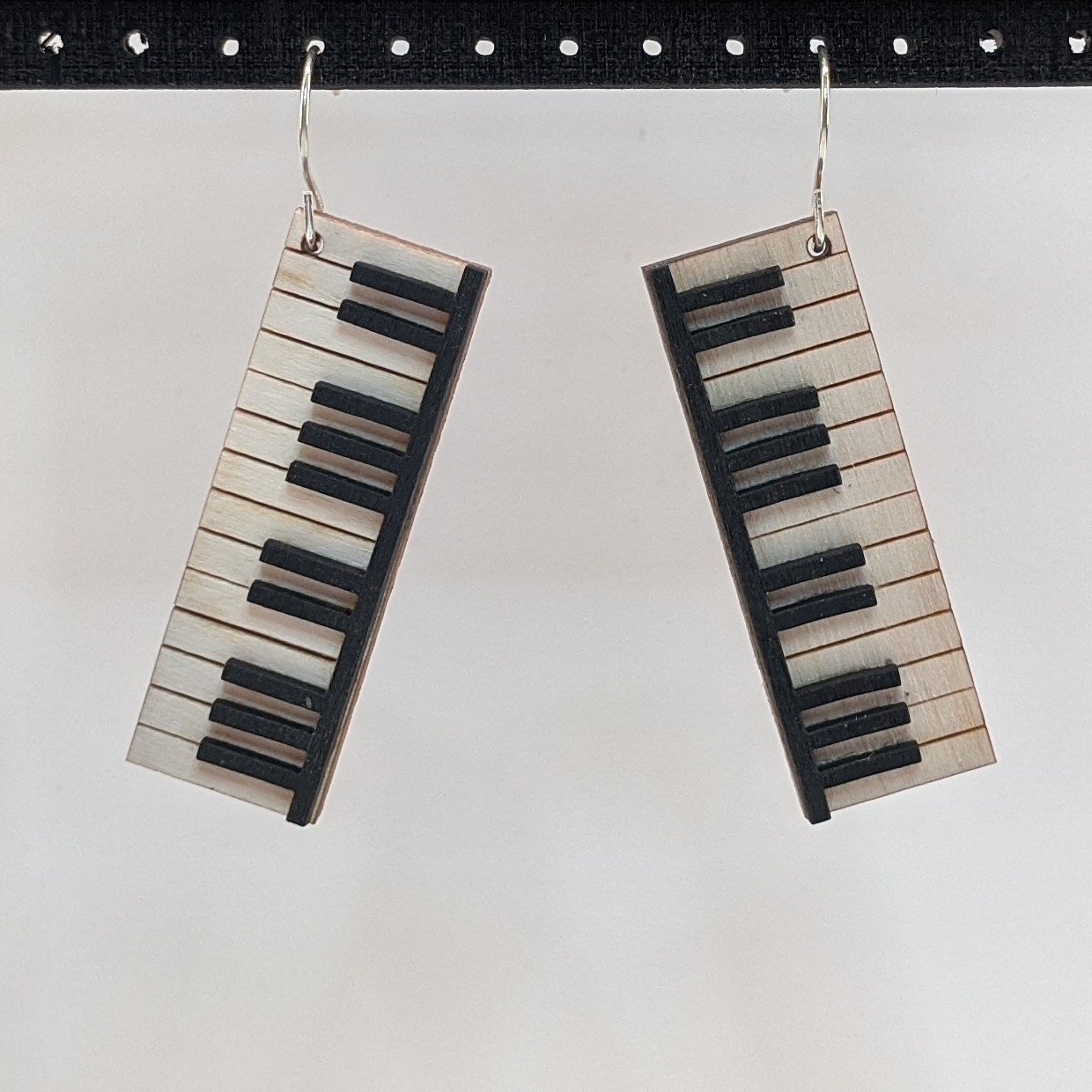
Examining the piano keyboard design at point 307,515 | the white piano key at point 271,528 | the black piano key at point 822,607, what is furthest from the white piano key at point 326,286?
the black piano key at point 822,607

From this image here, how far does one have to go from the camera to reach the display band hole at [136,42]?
2.18 ft

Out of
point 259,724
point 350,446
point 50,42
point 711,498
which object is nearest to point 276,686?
point 259,724

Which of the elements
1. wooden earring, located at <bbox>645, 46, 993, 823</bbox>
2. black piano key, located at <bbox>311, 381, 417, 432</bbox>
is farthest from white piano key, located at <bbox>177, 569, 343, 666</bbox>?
wooden earring, located at <bbox>645, 46, 993, 823</bbox>

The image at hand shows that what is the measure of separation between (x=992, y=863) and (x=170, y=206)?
2.25ft

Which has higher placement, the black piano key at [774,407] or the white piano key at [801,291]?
the white piano key at [801,291]

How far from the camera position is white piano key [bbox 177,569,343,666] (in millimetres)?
658

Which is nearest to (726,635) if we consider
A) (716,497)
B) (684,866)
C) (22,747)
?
(684,866)

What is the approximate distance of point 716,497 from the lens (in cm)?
65

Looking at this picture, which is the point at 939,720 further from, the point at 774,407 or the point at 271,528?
the point at 271,528

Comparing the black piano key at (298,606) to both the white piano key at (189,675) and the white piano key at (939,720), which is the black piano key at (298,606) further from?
the white piano key at (939,720)

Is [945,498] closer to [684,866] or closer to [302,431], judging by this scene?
[684,866]

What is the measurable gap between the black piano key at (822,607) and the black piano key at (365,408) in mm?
196

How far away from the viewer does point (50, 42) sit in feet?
2.19

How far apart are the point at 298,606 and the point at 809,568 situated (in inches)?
9.6
